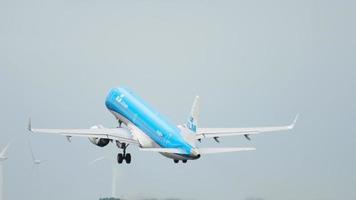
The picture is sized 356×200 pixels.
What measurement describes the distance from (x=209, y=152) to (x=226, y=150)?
5.12 metres

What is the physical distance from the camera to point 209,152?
656 ft

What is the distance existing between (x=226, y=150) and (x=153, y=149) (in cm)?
882

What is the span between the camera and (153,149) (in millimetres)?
197750

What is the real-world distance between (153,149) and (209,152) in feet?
22.7

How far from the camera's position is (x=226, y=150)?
19512 centimetres
